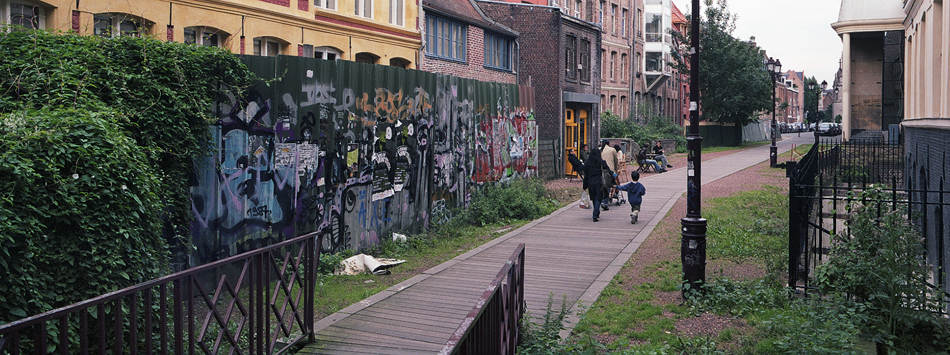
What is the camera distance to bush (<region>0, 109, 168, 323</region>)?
15.9ft

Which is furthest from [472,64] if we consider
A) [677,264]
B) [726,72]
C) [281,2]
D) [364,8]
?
[726,72]

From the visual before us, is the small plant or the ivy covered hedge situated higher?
the ivy covered hedge

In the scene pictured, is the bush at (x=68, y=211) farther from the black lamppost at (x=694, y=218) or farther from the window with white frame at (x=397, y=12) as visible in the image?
the window with white frame at (x=397, y=12)

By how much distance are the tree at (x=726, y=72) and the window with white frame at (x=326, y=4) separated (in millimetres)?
Answer: 34089

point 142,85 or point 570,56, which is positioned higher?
point 570,56

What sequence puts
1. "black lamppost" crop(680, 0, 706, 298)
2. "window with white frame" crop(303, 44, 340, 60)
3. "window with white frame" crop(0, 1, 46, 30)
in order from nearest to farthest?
1. "black lamppost" crop(680, 0, 706, 298)
2. "window with white frame" crop(0, 1, 46, 30)
3. "window with white frame" crop(303, 44, 340, 60)

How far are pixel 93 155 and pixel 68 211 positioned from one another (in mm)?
518

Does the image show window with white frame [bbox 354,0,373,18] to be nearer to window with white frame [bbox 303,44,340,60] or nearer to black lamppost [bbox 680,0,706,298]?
window with white frame [bbox 303,44,340,60]

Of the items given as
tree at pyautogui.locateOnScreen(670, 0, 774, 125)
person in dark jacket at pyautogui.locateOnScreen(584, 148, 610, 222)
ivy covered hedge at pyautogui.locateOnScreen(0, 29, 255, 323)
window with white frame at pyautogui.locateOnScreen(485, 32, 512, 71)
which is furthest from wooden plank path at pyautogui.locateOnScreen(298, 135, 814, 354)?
tree at pyautogui.locateOnScreen(670, 0, 774, 125)

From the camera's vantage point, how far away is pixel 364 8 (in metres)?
23.4

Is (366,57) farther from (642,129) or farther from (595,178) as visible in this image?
(642,129)

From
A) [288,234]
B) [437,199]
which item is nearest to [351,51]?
[437,199]

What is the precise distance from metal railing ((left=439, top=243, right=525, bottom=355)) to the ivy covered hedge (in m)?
2.79

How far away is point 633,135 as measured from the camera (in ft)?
134
